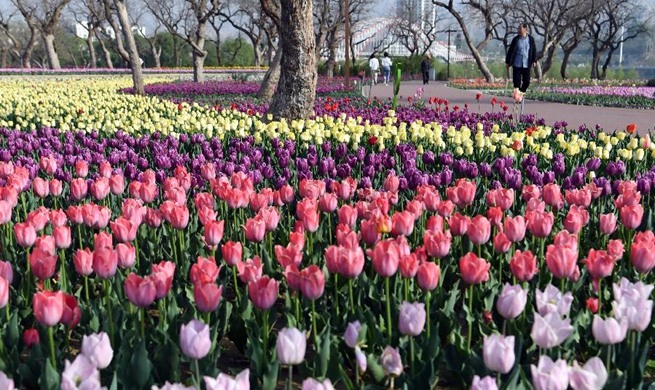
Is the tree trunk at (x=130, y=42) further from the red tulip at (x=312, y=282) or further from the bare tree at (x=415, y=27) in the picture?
the bare tree at (x=415, y=27)

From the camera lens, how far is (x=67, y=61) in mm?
86938

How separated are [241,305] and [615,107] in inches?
761

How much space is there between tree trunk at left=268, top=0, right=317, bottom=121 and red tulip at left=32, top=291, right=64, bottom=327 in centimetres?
849

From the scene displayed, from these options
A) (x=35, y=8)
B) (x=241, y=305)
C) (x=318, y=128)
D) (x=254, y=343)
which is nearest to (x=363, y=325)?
(x=254, y=343)

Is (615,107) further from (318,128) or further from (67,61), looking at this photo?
(67,61)

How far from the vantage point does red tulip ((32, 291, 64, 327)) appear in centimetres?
218

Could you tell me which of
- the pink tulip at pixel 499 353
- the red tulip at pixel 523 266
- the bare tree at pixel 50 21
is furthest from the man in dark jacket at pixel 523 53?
the bare tree at pixel 50 21

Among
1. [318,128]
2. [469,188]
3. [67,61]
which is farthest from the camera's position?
[67,61]

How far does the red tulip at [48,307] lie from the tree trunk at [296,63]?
8491mm

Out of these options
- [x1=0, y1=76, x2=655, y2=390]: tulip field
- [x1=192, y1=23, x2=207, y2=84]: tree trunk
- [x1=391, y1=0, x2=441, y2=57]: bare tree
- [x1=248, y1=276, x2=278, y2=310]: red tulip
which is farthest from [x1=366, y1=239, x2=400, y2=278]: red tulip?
[x1=391, y1=0, x2=441, y2=57]: bare tree

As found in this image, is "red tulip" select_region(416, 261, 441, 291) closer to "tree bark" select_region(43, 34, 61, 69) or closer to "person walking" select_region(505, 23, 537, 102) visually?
"person walking" select_region(505, 23, 537, 102)

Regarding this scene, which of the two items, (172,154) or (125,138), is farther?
(125,138)

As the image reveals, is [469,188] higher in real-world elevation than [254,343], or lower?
higher

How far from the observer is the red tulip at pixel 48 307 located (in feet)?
7.14
